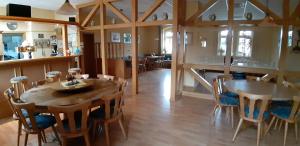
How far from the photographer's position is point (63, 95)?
2.94m

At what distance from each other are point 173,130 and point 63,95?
6.25 feet

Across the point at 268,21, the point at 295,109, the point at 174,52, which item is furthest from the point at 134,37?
the point at 295,109

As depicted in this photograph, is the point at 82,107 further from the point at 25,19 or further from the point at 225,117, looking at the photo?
the point at 25,19

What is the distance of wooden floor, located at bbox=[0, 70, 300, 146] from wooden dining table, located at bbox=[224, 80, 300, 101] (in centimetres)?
75

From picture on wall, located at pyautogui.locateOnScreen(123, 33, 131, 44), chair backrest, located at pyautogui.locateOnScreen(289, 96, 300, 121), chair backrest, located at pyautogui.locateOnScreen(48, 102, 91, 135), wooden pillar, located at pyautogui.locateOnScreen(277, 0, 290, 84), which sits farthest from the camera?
picture on wall, located at pyautogui.locateOnScreen(123, 33, 131, 44)

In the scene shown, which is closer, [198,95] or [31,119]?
[31,119]

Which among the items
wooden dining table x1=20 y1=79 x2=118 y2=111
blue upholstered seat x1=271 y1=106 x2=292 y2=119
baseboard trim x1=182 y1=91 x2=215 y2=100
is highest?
wooden dining table x1=20 y1=79 x2=118 y2=111

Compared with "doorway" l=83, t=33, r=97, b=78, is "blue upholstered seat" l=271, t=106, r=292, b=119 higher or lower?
lower

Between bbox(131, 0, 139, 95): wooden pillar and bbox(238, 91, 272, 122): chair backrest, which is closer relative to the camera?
bbox(238, 91, 272, 122): chair backrest

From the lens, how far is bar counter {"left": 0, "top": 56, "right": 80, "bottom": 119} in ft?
14.0

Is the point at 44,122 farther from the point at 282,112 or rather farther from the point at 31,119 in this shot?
the point at 282,112

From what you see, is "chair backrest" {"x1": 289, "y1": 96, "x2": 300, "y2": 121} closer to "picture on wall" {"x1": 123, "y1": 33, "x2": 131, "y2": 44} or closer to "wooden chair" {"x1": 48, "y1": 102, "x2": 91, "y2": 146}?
"wooden chair" {"x1": 48, "y1": 102, "x2": 91, "y2": 146}

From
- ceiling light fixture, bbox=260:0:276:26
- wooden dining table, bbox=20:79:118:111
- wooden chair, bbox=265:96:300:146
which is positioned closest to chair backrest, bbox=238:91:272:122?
wooden chair, bbox=265:96:300:146

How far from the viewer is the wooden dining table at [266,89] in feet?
9.49
